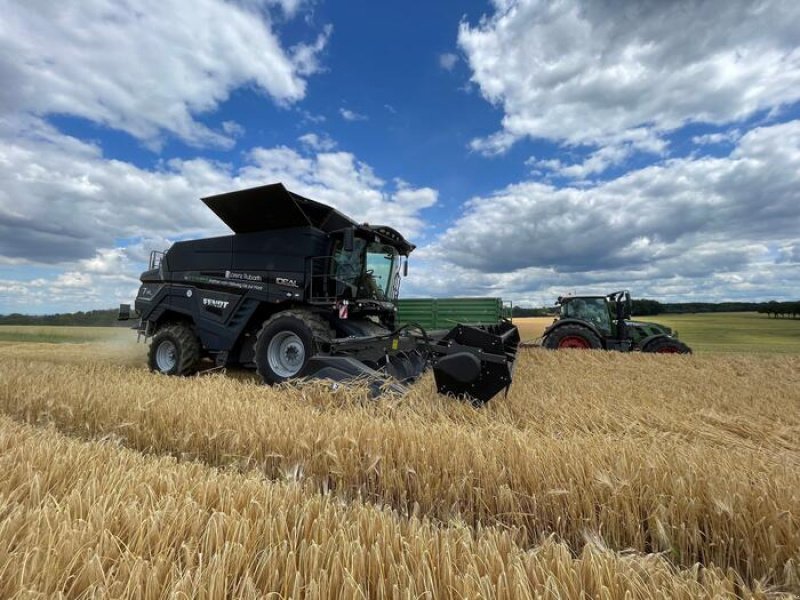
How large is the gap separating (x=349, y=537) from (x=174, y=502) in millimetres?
771

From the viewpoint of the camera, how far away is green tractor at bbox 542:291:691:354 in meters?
11.2

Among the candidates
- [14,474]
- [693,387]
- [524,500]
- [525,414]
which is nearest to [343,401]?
[525,414]

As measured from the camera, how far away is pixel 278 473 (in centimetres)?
278

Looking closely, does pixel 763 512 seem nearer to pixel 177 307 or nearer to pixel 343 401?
pixel 343 401

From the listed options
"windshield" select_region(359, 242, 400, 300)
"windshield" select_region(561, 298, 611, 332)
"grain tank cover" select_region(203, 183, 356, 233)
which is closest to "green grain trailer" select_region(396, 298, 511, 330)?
"windshield" select_region(561, 298, 611, 332)

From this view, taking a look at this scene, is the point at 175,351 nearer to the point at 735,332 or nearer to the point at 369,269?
the point at 369,269

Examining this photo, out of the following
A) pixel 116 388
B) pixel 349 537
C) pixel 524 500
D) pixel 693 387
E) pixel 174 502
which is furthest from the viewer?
pixel 693 387

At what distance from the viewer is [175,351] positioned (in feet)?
26.2

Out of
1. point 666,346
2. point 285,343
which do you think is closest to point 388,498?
point 285,343

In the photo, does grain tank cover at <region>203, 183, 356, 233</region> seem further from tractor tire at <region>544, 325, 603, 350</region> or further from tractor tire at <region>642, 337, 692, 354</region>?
tractor tire at <region>642, 337, 692, 354</region>

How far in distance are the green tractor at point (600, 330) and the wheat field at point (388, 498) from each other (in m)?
7.21

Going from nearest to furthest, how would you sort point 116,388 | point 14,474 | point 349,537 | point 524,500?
point 349,537
point 14,474
point 524,500
point 116,388

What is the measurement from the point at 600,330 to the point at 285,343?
31.5 feet

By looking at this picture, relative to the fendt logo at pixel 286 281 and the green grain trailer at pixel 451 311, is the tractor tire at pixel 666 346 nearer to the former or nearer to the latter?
the green grain trailer at pixel 451 311
